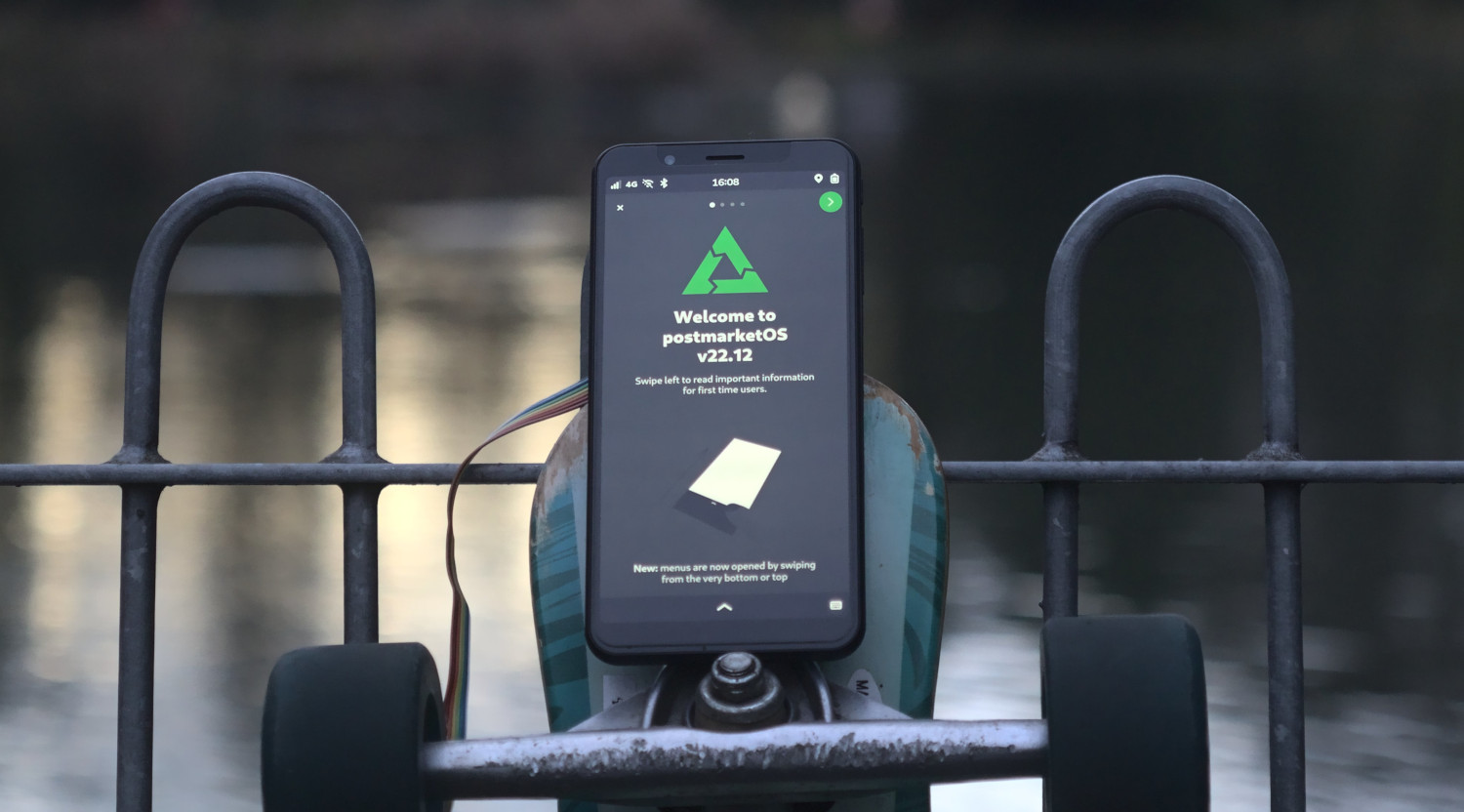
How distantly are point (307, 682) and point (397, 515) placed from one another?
6369mm

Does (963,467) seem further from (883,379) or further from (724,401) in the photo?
(883,379)

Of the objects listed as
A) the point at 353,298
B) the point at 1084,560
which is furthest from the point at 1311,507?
the point at 353,298

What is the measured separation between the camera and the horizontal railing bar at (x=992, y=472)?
2.17 metres

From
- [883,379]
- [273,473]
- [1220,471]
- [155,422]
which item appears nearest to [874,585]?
[1220,471]

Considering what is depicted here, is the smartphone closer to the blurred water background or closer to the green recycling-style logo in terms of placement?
the green recycling-style logo

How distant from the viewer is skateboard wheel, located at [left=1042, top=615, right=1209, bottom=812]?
5.01 ft

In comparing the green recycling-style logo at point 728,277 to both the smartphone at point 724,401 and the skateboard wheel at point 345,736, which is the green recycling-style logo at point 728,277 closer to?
the smartphone at point 724,401

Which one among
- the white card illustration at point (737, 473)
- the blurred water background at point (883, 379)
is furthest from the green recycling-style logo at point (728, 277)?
the blurred water background at point (883, 379)

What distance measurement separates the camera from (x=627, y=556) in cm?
178

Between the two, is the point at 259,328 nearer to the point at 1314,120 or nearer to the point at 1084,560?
the point at 1084,560

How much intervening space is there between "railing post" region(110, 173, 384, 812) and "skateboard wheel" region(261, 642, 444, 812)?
2.14ft

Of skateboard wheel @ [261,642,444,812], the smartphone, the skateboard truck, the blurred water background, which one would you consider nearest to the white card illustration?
the smartphone

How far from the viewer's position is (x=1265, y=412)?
7.30ft

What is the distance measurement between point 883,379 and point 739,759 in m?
8.80
